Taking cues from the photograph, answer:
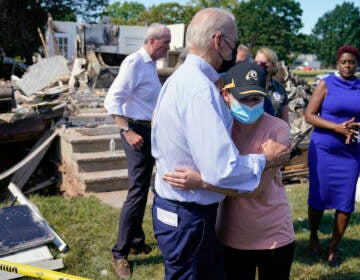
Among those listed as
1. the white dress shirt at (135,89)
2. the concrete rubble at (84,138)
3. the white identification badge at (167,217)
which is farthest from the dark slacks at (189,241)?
the concrete rubble at (84,138)

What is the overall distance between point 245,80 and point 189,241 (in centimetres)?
86

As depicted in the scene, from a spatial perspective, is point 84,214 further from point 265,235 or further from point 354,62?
point 354,62

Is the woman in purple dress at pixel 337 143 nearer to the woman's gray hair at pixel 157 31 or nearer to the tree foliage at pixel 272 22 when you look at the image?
the woman's gray hair at pixel 157 31

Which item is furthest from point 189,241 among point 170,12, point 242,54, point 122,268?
point 170,12

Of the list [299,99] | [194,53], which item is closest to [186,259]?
[194,53]

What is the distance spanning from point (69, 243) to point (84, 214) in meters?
0.74

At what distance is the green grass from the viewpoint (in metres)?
3.67

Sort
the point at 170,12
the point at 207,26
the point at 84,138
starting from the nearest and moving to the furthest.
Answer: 1. the point at 207,26
2. the point at 84,138
3. the point at 170,12

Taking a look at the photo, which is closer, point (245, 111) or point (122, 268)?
point (245, 111)

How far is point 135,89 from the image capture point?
368 centimetres

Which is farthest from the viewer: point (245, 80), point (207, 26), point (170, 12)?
point (170, 12)

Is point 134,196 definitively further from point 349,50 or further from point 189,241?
point 349,50

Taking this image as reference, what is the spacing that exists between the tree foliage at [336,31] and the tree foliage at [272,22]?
20.9 metres

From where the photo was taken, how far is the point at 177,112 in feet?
6.12
